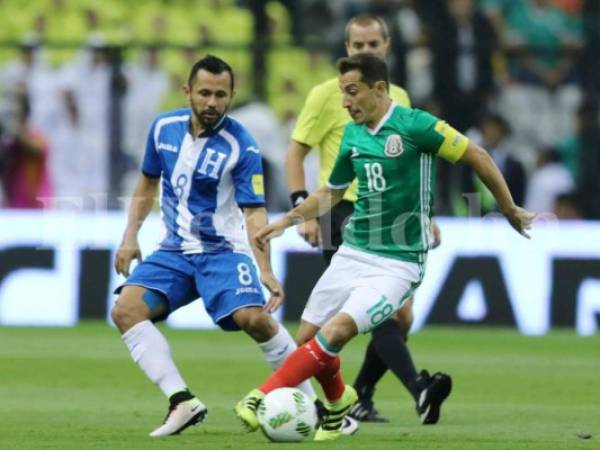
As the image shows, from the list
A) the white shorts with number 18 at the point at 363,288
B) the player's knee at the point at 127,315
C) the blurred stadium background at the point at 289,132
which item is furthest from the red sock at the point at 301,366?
the blurred stadium background at the point at 289,132

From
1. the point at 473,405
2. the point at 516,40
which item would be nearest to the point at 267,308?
the point at 473,405

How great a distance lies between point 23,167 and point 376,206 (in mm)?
9975

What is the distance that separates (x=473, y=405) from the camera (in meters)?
10.4

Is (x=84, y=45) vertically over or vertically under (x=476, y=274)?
over

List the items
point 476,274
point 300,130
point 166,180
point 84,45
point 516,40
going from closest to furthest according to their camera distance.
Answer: point 166,180, point 300,130, point 476,274, point 84,45, point 516,40

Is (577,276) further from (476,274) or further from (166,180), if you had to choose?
(166,180)

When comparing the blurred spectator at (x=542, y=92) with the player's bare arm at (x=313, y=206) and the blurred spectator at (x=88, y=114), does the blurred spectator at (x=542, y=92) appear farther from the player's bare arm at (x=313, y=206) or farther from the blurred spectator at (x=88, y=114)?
the player's bare arm at (x=313, y=206)

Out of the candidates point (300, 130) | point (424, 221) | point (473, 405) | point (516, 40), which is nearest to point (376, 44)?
point (300, 130)

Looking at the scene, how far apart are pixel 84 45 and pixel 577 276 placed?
19.8ft

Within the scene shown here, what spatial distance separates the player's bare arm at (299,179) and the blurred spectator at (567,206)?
8.49 meters

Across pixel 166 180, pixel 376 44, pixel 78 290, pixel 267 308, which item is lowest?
pixel 78 290

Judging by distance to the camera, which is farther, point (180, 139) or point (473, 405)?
point (473, 405)

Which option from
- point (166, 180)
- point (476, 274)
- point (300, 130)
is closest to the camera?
point (166, 180)

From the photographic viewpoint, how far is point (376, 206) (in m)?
8.60
